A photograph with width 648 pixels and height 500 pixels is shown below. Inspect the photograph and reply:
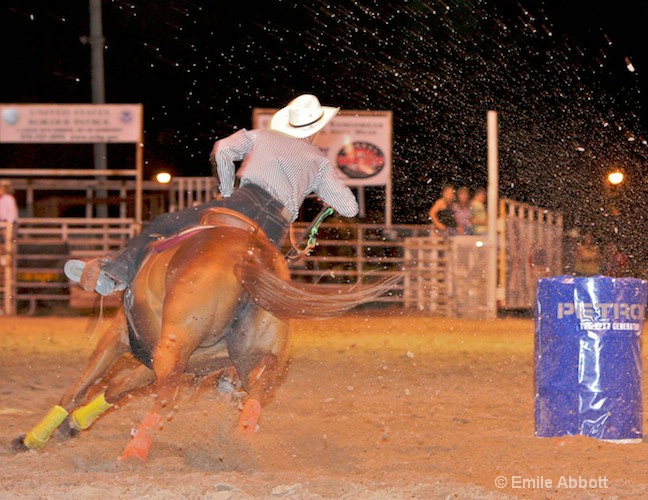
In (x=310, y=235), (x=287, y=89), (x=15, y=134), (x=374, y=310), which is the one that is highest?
(x=287, y=89)

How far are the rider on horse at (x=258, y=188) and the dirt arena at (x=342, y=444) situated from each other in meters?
0.91

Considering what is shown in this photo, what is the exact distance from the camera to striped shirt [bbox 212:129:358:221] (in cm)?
521

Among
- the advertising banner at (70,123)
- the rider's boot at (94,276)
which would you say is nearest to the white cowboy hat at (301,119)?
the rider's boot at (94,276)

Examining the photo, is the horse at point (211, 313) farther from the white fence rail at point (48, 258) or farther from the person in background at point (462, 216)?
the person in background at point (462, 216)

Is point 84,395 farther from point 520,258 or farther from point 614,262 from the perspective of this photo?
point 614,262

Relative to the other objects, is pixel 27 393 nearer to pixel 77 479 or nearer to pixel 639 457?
pixel 77 479

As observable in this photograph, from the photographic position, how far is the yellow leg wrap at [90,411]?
5.46m

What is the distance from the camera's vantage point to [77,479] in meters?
4.62

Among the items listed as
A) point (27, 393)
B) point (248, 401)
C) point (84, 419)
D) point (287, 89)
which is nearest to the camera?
point (248, 401)

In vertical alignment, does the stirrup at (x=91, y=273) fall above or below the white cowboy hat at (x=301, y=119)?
below

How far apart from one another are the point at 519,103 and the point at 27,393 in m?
19.0

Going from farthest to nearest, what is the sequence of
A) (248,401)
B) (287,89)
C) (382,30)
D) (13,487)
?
(287,89)
(382,30)
(248,401)
(13,487)

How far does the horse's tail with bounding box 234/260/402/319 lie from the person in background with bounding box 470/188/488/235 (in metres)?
10.8

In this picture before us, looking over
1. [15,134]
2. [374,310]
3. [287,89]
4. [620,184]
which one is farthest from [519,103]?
[15,134]
